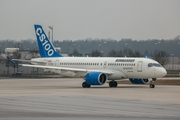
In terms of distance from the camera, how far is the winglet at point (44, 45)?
54.2m

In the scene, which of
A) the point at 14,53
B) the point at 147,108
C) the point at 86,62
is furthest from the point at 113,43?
the point at 147,108

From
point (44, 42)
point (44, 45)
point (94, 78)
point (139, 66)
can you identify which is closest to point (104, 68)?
point (94, 78)

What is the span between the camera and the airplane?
153 ft

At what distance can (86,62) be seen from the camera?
50594 mm

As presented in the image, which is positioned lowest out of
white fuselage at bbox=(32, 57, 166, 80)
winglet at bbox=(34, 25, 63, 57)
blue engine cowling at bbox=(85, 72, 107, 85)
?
blue engine cowling at bbox=(85, 72, 107, 85)

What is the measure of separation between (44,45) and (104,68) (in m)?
9.11

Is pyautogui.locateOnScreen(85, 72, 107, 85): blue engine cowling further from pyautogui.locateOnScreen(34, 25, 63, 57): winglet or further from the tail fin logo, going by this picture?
the tail fin logo

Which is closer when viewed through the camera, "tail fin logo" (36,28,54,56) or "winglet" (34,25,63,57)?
"winglet" (34,25,63,57)

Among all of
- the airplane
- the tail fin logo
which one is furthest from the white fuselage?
the tail fin logo

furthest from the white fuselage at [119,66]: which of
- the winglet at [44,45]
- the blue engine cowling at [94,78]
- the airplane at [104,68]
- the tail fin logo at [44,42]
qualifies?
the tail fin logo at [44,42]

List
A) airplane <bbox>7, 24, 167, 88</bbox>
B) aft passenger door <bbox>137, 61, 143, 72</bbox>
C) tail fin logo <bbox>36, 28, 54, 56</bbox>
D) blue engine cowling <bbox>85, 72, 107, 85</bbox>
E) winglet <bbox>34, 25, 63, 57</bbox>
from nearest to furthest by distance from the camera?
blue engine cowling <bbox>85, 72, 107, 85</bbox>, airplane <bbox>7, 24, 167, 88</bbox>, aft passenger door <bbox>137, 61, 143, 72</bbox>, winglet <bbox>34, 25, 63, 57</bbox>, tail fin logo <bbox>36, 28, 54, 56</bbox>

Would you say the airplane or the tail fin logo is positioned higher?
the tail fin logo

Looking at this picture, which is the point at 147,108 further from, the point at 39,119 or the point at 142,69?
the point at 142,69

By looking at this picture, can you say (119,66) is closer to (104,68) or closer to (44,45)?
(104,68)
